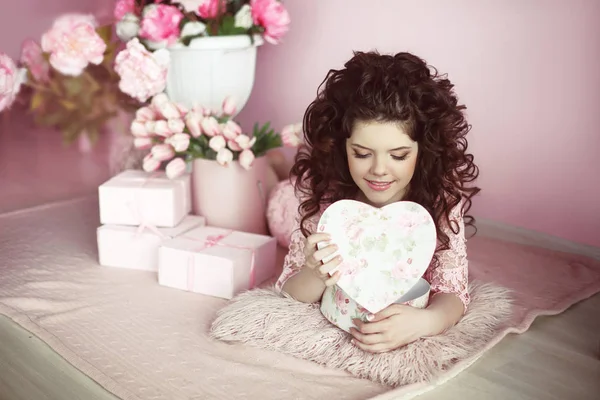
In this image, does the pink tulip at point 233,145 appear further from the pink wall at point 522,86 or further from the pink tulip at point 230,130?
the pink wall at point 522,86

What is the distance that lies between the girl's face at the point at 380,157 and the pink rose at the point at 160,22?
91 cm

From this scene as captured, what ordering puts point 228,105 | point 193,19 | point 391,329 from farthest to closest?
point 193,19 < point 228,105 < point 391,329

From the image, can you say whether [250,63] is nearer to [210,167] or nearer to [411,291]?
[210,167]

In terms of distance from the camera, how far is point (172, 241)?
1.65 meters

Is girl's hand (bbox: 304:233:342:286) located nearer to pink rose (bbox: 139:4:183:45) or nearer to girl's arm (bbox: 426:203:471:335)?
girl's arm (bbox: 426:203:471:335)

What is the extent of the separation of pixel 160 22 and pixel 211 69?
0.24 meters

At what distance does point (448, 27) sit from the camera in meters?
1.94

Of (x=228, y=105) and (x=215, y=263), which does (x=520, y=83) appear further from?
(x=215, y=263)

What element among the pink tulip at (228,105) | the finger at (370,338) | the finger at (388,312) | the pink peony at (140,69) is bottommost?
the finger at (370,338)

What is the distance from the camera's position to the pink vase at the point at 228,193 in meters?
1.82

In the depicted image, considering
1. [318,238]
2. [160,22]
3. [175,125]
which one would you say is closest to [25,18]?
[160,22]

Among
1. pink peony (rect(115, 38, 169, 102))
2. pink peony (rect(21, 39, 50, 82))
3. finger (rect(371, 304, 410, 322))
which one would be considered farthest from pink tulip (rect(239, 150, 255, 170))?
pink peony (rect(21, 39, 50, 82))

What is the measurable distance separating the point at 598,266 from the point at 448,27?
2.60 ft

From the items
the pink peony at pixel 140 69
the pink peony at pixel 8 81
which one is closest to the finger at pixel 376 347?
the pink peony at pixel 140 69
